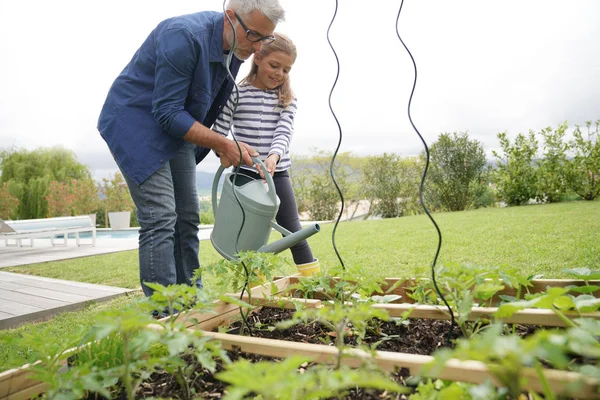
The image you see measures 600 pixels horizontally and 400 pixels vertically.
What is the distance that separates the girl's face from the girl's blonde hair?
0.6 inches

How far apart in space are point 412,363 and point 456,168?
936cm

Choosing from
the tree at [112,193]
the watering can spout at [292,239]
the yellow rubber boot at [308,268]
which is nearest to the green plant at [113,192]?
the tree at [112,193]

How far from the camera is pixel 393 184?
1015cm

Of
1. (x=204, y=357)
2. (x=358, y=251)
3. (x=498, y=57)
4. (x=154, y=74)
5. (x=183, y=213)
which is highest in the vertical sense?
(x=498, y=57)

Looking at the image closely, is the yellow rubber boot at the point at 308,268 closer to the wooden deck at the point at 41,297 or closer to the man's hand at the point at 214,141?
the man's hand at the point at 214,141

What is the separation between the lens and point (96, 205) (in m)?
11.7

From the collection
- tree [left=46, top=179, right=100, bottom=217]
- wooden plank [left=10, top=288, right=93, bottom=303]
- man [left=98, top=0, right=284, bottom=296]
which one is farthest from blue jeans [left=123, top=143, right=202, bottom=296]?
tree [left=46, top=179, right=100, bottom=217]

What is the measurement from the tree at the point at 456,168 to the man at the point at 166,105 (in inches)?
332

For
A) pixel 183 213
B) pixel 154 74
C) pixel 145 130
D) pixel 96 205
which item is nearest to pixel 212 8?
pixel 154 74

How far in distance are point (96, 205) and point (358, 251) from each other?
10.1m

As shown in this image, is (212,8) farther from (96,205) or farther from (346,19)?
(96,205)

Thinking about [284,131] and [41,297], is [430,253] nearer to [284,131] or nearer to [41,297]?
[284,131]

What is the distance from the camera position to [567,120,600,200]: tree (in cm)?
807

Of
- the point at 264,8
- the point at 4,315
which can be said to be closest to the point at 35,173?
the point at 4,315
